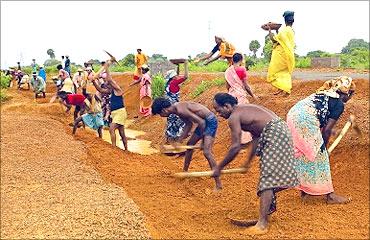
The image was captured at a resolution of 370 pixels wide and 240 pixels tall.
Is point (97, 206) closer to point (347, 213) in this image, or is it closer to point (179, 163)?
point (347, 213)

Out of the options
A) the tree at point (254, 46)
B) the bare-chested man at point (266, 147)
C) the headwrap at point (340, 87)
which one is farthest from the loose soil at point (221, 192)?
the tree at point (254, 46)

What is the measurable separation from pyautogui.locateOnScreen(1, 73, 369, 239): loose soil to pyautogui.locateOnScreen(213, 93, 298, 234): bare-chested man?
1.22 ft

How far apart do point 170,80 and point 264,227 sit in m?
6.25

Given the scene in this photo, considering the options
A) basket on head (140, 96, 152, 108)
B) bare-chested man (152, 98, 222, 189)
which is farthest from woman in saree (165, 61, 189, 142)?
basket on head (140, 96, 152, 108)

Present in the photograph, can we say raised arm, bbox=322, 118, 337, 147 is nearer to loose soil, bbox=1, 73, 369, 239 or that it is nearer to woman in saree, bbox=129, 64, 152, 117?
loose soil, bbox=1, 73, 369, 239

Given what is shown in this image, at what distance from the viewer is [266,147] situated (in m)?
4.84

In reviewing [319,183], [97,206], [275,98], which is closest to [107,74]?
[275,98]

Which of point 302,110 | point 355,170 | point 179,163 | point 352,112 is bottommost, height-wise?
point 179,163

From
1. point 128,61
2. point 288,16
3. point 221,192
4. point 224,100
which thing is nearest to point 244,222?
point 224,100

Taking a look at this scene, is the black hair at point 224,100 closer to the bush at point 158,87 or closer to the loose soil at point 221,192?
the loose soil at point 221,192

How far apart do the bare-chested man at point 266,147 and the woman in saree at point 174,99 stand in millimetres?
4403

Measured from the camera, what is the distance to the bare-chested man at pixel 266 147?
189 inches

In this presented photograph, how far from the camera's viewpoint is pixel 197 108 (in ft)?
21.8

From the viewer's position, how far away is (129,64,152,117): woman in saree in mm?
13711
